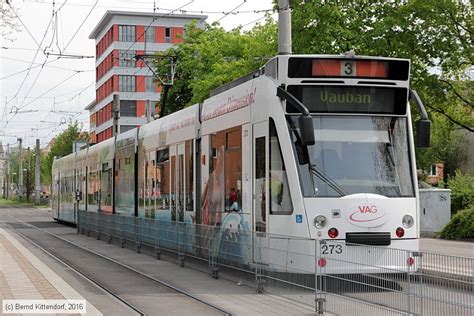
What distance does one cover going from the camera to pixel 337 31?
86.0ft

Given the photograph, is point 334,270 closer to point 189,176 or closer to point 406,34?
point 189,176

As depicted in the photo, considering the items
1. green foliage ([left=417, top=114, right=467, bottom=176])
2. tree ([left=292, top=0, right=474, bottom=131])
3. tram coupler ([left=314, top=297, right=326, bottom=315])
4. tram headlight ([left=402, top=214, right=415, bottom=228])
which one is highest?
tree ([left=292, top=0, right=474, bottom=131])

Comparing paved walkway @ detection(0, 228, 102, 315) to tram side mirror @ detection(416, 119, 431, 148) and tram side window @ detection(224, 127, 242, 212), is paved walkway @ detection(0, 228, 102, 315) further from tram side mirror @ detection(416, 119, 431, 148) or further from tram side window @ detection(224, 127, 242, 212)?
tram side mirror @ detection(416, 119, 431, 148)

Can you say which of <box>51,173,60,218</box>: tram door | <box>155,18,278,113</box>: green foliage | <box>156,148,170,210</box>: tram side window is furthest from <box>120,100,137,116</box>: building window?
<box>156,148,170,210</box>: tram side window

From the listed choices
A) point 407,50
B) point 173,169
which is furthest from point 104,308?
point 407,50

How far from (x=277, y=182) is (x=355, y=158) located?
4.27 ft

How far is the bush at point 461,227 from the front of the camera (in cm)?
2514

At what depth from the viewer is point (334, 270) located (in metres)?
10.4

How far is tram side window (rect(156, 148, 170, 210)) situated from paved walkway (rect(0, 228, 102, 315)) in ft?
11.4

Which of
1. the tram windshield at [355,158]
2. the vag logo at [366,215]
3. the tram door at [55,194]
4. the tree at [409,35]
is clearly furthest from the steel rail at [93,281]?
the tram door at [55,194]

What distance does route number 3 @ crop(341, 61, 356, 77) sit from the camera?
13070 millimetres

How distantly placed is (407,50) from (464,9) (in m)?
2.47

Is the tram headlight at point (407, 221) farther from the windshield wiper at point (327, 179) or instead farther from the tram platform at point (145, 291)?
the tram platform at point (145, 291)

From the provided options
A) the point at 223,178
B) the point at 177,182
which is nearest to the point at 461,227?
the point at 177,182
